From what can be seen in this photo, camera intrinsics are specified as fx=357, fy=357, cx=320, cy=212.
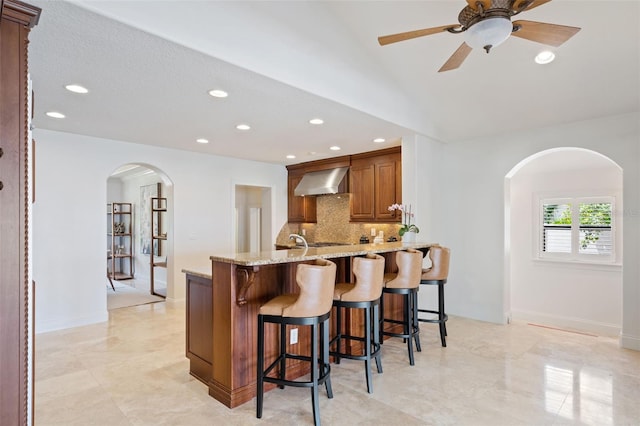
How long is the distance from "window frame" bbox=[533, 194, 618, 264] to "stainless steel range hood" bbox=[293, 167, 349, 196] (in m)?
3.78

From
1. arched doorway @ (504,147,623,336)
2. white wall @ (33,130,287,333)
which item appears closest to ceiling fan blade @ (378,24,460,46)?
arched doorway @ (504,147,623,336)

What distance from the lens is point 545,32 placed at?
2.18 m

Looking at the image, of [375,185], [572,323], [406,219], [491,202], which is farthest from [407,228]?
[572,323]

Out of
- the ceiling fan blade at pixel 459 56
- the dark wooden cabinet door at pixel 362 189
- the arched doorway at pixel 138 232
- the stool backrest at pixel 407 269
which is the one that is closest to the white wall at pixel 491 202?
the dark wooden cabinet door at pixel 362 189

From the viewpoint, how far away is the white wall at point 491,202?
376cm

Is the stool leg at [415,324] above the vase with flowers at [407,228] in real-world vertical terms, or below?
below

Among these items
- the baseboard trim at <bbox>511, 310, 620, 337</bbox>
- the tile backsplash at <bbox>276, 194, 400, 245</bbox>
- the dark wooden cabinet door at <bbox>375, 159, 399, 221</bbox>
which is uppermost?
the dark wooden cabinet door at <bbox>375, 159, 399, 221</bbox>

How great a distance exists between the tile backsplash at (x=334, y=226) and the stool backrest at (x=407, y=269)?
96.0 inches

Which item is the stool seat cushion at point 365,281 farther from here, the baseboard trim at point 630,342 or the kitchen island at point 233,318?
the baseboard trim at point 630,342

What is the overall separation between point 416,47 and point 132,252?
796cm

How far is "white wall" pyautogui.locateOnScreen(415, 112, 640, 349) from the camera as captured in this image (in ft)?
12.3

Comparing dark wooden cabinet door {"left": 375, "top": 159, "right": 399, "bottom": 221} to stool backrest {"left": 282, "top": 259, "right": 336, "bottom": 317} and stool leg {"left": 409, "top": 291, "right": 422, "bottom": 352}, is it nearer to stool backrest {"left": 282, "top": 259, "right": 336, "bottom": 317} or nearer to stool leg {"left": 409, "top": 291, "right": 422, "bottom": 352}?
stool leg {"left": 409, "top": 291, "right": 422, "bottom": 352}

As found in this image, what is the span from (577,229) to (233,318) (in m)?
6.30

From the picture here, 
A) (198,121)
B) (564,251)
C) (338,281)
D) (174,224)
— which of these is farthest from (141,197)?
(564,251)
